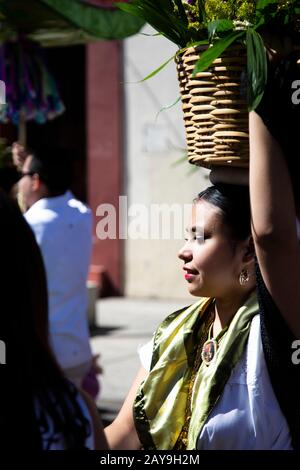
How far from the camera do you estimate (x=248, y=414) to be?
2.16 meters

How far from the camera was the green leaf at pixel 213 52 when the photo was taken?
6.61 ft

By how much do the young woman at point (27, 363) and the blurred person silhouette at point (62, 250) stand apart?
282 cm

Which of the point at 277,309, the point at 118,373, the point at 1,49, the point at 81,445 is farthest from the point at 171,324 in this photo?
the point at 118,373

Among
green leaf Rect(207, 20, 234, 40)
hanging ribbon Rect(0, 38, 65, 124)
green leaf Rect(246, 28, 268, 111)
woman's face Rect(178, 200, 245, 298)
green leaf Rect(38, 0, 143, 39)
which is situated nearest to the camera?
green leaf Rect(246, 28, 268, 111)

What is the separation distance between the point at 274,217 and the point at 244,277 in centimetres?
41

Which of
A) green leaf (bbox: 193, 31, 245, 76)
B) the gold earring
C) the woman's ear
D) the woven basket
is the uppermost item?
green leaf (bbox: 193, 31, 245, 76)

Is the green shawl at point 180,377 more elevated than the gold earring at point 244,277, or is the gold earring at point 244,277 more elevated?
the gold earring at point 244,277

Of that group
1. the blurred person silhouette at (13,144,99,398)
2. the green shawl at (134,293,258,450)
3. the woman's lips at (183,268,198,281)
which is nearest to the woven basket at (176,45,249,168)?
the woman's lips at (183,268,198,281)

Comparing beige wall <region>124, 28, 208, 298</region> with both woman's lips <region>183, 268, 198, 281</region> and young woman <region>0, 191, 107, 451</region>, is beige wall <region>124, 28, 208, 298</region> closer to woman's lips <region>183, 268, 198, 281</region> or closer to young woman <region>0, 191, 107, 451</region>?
woman's lips <region>183, 268, 198, 281</region>

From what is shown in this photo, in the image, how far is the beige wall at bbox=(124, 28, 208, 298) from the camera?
10.7m

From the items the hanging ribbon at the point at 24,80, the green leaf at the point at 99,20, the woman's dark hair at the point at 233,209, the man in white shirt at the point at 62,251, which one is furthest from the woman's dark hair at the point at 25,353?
the hanging ribbon at the point at 24,80

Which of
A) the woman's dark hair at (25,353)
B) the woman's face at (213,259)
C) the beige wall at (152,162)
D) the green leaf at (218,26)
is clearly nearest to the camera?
the woman's dark hair at (25,353)

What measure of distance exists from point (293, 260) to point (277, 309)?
12 cm

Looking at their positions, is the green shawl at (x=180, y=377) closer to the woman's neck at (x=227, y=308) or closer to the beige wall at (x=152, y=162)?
the woman's neck at (x=227, y=308)
